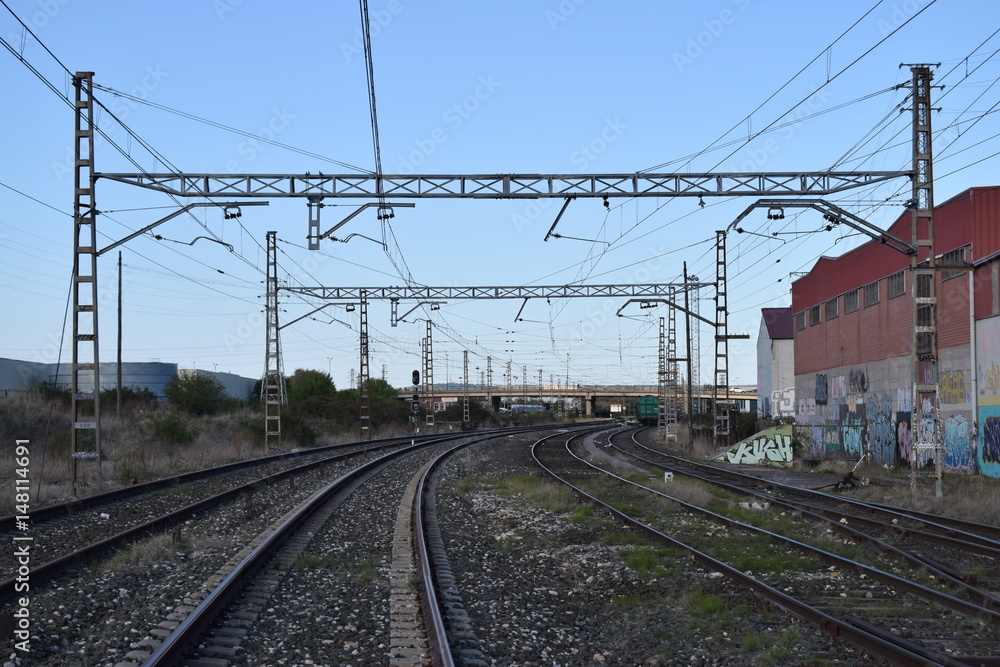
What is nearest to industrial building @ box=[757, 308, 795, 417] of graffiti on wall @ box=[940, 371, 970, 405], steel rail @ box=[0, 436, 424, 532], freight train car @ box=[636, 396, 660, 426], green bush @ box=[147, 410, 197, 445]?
freight train car @ box=[636, 396, 660, 426]

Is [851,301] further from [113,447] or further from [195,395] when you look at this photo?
[195,395]

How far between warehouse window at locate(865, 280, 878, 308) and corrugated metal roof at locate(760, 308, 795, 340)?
26196 mm

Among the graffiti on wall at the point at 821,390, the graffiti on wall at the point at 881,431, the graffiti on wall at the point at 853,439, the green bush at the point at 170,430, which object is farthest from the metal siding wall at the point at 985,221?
the green bush at the point at 170,430

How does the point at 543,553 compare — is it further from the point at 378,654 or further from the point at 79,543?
the point at 79,543

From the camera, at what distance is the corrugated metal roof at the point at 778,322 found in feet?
202

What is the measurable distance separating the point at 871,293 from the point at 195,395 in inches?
1566

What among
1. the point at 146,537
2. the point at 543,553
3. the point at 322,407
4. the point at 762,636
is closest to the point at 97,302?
the point at 146,537

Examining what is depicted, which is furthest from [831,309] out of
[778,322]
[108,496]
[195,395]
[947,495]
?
[195,395]

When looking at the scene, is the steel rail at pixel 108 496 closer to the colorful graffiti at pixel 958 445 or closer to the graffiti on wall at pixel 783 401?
the colorful graffiti at pixel 958 445

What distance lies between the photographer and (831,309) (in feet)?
130

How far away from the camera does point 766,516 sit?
634 inches

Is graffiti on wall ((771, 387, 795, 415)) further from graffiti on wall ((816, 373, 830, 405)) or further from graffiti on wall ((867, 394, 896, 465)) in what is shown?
graffiti on wall ((867, 394, 896, 465))

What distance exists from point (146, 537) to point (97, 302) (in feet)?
28.0

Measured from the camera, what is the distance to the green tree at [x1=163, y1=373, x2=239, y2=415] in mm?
52688
